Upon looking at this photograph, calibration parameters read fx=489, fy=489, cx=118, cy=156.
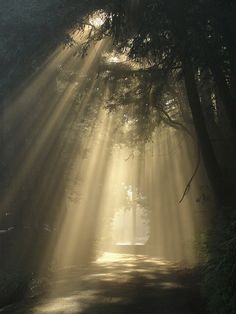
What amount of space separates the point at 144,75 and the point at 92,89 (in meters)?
3.55

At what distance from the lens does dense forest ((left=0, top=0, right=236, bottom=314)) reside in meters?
12.0

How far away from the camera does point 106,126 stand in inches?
1138

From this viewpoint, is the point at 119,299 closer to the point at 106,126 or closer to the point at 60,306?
the point at 60,306

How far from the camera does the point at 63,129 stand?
76.6ft

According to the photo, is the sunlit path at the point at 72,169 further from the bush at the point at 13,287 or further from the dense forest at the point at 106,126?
the bush at the point at 13,287

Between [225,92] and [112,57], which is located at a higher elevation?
[112,57]

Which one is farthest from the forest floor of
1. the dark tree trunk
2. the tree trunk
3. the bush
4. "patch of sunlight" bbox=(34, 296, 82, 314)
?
the dark tree trunk

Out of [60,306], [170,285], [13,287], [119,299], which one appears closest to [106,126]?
[170,285]

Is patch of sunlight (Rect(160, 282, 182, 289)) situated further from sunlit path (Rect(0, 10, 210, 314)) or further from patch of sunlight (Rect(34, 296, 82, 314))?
patch of sunlight (Rect(34, 296, 82, 314))

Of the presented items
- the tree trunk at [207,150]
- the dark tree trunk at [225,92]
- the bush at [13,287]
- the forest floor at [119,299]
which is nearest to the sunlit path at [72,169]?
the forest floor at [119,299]

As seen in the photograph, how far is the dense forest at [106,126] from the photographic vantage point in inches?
473

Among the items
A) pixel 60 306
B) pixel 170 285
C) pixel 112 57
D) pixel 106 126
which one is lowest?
pixel 60 306

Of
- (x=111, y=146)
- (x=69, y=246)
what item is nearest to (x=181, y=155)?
(x=111, y=146)

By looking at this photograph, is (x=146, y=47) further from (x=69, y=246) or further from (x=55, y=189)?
(x=69, y=246)
